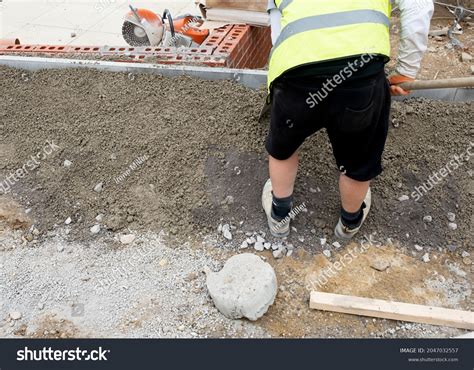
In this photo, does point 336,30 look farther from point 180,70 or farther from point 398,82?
point 180,70

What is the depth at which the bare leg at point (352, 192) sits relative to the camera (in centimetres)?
245

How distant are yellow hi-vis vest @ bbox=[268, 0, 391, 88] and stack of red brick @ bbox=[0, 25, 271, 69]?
6.16 feet

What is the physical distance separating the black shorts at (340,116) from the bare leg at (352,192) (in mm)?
69

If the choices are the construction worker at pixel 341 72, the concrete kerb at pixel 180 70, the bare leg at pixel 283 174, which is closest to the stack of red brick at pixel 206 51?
the concrete kerb at pixel 180 70

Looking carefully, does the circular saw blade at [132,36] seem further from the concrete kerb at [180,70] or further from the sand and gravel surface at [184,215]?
the sand and gravel surface at [184,215]

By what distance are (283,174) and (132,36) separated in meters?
2.63

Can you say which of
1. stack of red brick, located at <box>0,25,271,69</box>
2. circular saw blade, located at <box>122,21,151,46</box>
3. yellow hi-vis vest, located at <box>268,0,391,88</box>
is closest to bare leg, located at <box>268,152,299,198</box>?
yellow hi-vis vest, located at <box>268,0,391,88</box>

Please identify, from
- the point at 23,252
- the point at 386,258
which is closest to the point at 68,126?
the point at 23,252

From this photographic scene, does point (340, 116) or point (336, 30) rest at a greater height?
point (336, 30)

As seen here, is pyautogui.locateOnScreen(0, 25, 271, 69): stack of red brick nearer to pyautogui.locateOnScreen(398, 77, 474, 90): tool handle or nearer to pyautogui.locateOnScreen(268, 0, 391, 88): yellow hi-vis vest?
pyautogui.locateOnScreen(398, 77, 474, 90): tool handle

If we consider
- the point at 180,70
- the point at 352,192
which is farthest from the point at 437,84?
the point at 180,70

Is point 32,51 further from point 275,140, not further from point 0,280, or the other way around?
point 275,140

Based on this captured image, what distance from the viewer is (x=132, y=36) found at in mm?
4344

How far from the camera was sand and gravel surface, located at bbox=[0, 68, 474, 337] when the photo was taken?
2422 mm
